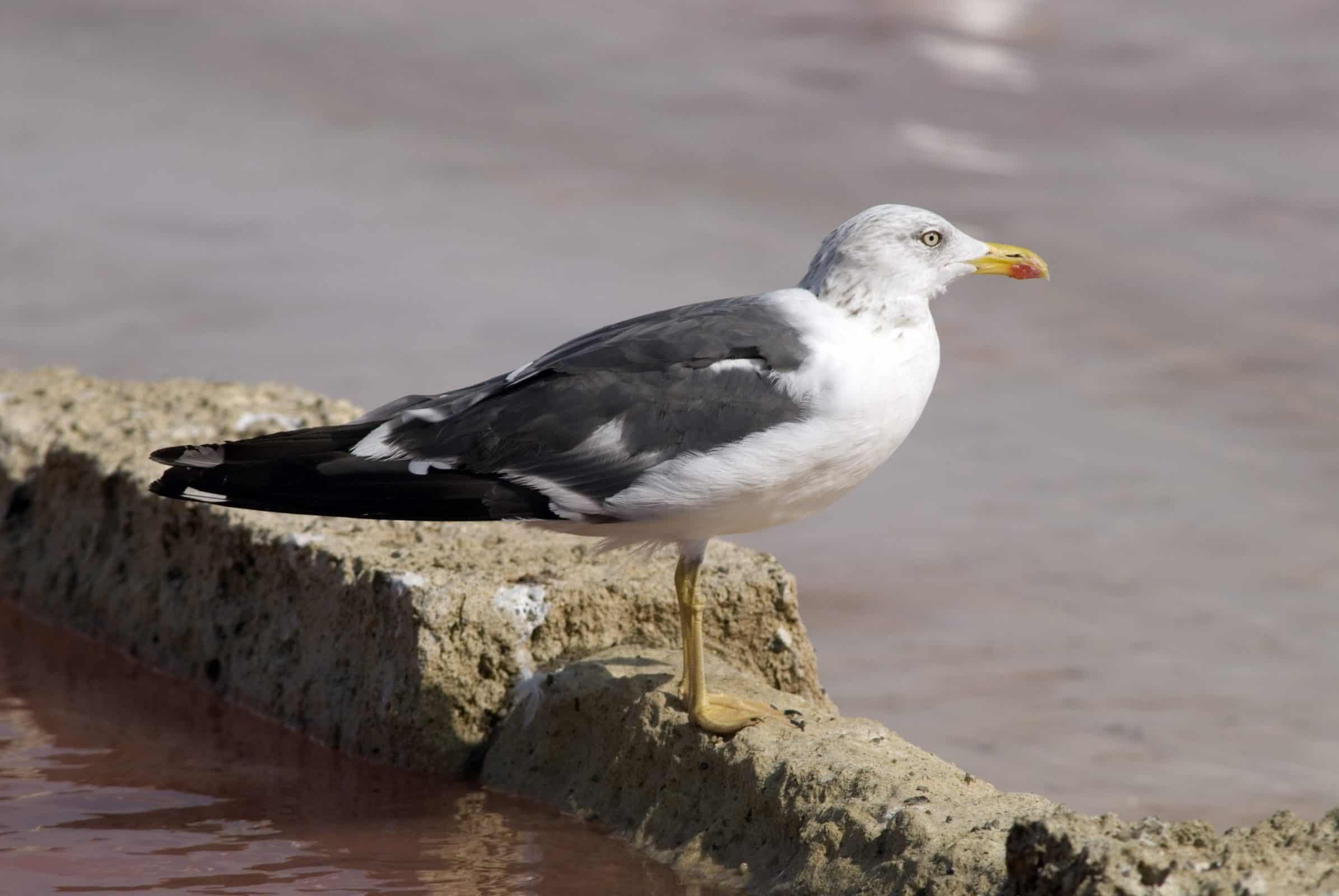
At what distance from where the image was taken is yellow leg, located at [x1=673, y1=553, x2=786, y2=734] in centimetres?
353

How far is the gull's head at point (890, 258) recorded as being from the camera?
377cm

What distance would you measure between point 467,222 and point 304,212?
3.11 ft

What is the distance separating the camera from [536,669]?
3988 millimetres

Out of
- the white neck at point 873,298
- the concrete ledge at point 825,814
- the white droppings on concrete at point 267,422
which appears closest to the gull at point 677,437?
the white neck at point 873,298

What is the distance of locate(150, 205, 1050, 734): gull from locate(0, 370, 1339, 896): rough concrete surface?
217 mm

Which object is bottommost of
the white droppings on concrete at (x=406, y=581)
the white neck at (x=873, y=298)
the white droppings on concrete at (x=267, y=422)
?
the white droppings on concrete at (x=406, y=581)

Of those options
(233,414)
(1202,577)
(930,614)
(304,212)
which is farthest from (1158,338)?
(233,414)

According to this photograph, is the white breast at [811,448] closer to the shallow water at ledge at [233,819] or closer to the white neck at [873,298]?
the white neck at [873,298]

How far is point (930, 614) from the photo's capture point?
20.9 feet

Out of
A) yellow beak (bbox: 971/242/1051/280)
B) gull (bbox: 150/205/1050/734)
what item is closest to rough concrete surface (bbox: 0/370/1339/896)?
gull (bbox: 150/205/1050/734)

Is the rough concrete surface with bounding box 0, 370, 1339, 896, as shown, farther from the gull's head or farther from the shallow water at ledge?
the gull's head

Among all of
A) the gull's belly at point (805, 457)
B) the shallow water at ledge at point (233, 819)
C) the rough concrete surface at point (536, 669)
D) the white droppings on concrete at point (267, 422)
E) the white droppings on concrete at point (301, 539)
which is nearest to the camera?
the rough concrete surface at point (536, 669)

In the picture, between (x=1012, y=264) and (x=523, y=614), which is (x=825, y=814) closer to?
(x=523, y=614)

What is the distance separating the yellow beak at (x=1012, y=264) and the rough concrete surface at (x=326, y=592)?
2.74ft
